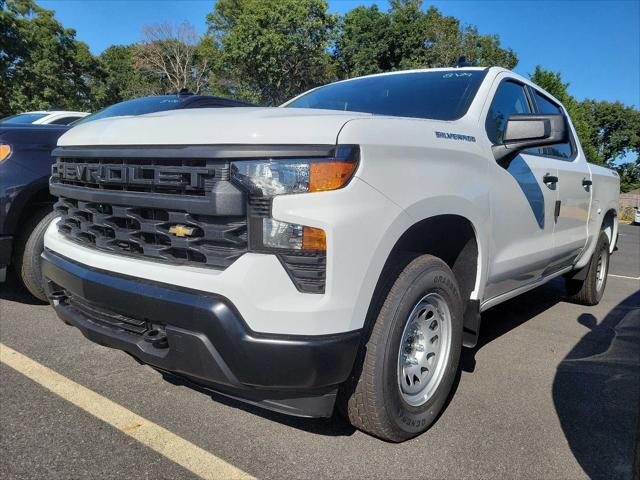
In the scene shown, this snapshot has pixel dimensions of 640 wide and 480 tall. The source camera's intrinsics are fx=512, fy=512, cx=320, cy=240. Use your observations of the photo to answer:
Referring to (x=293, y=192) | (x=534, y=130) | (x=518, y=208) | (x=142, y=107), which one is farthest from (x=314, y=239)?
(x=142, y=107)

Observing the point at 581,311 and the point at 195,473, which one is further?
the point at 581,311

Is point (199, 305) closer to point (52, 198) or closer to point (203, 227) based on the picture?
point (203, 227)

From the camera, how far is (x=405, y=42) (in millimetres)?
35438

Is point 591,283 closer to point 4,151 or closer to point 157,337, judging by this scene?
point 157,337

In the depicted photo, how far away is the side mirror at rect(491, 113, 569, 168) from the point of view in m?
2.70

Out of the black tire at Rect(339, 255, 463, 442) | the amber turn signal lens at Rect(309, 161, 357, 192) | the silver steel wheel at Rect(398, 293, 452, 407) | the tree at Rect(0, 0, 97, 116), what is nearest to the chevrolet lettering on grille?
the amber turn signal lens at Rect(309, 161, 357, 192)

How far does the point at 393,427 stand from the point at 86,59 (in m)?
40.8

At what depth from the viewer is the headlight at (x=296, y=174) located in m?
1.86

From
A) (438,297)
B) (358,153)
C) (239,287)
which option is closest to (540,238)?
(438,297)

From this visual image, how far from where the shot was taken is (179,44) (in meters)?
37.7

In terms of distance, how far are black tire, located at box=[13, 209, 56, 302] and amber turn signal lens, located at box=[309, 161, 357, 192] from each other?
2868 millimetres

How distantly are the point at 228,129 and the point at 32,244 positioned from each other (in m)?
2.75

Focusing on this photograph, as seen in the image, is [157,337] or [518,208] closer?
[157,337]

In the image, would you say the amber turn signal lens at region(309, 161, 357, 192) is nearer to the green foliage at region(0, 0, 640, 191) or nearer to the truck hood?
the truck hood
